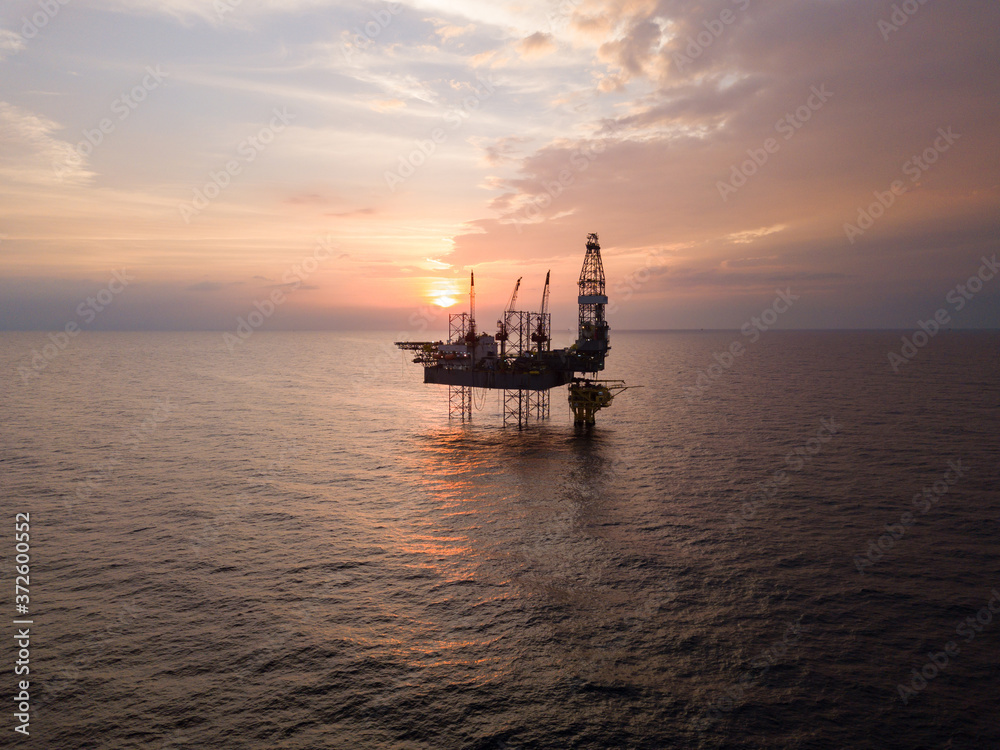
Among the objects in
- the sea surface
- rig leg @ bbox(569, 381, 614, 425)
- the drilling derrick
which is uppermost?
the drilling derrick

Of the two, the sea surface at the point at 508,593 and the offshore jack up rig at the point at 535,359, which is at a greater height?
the offshore jack up rig at the point at 535,359

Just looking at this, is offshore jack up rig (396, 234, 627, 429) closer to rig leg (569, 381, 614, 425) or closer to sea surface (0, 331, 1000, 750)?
rig leg (569, 381, 614, 425)

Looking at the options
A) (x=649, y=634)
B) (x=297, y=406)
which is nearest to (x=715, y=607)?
(x=649, y=634)

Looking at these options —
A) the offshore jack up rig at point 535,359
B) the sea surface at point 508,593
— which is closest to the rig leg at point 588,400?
the offshore jack up rig at point 535,359

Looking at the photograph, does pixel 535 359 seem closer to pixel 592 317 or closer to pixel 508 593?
pixel 592 317

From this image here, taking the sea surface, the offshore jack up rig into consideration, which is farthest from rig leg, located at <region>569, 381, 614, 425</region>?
the sea surface

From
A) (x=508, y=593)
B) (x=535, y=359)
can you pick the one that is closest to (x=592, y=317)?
(x=535, y=359)

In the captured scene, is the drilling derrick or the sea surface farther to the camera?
the drilling derrick

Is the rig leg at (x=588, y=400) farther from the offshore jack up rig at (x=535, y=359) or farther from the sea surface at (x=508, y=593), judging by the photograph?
the sea surface at (x=508, y=593)
